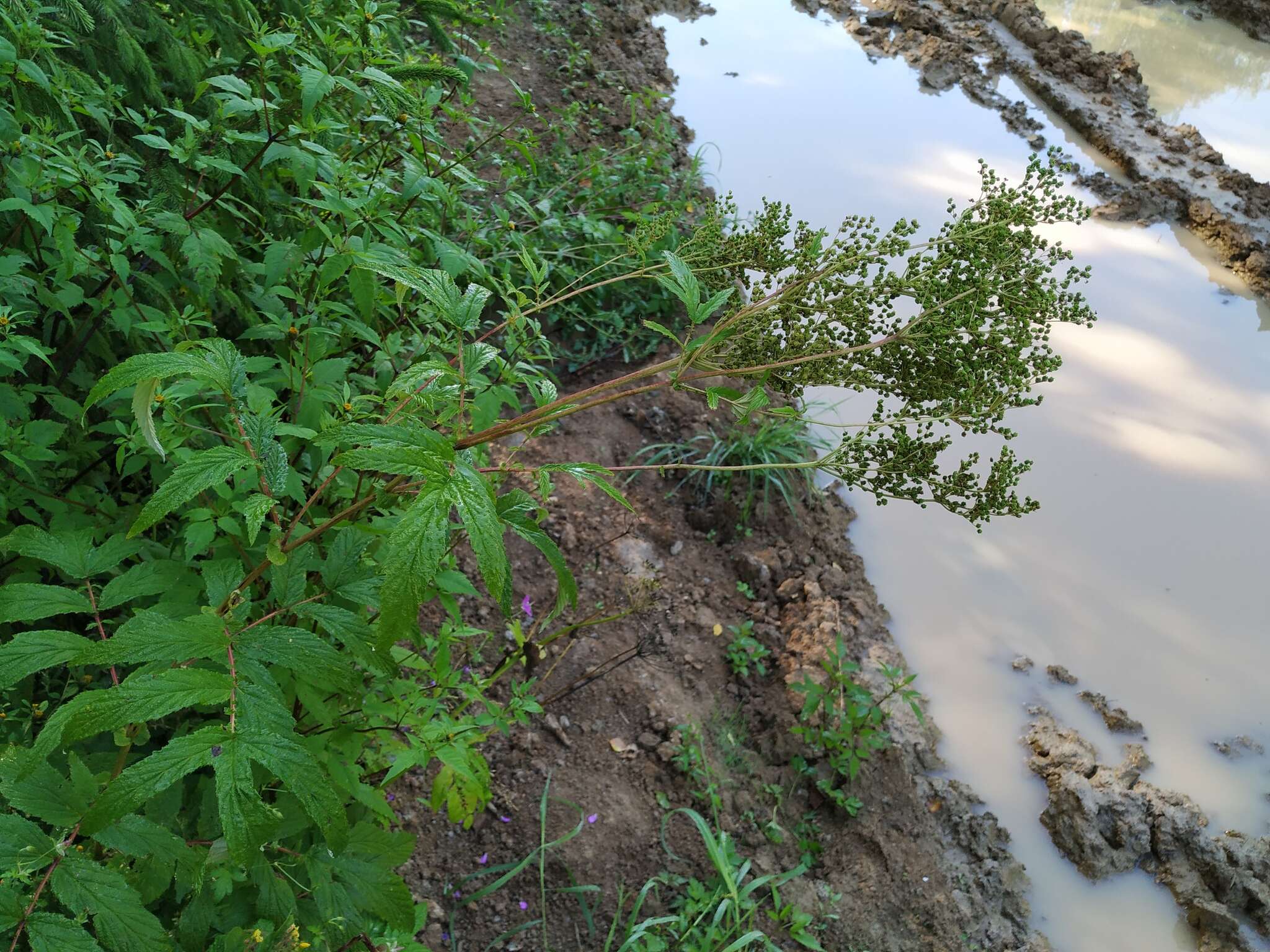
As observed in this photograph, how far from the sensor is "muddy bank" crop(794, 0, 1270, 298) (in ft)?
25.7

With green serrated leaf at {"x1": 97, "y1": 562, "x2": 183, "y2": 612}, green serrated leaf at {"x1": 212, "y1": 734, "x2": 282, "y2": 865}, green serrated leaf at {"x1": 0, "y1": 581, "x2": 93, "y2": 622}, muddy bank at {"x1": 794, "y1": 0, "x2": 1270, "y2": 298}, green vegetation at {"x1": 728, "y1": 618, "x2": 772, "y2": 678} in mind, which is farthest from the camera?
muddy bank at {"x1": 794, "y1": 0, "x2": 1270, "y2": 298}

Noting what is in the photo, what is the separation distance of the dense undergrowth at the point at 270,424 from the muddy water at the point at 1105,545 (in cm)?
253

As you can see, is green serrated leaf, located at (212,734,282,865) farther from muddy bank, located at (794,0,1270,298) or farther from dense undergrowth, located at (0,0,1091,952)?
muddy bank, located at (794,0,1270,298)

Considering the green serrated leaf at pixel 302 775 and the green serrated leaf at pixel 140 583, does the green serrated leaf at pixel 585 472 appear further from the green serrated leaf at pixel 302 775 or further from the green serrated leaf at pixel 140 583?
the green serrated leaf at pixel 140 583

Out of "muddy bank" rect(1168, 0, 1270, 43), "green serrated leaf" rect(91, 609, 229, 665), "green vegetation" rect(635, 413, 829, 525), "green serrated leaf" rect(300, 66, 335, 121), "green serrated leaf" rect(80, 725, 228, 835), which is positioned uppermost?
"muddy bank" rect(1168, 0, 1270, 43)

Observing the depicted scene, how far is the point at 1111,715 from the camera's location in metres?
3.94

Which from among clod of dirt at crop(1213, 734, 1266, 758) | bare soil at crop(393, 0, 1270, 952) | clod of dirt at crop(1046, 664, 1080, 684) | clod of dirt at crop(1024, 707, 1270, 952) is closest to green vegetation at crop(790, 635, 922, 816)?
bare soil at crop(393, 0, 1270, 952)

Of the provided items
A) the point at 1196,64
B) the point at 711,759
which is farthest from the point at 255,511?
the point at 1196,64

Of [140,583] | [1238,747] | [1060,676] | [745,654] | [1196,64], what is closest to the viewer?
[140,583]

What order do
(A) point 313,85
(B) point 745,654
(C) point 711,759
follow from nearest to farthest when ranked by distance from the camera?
(A) point 313,85 → (C) point 711,759 → (B) point 745,654

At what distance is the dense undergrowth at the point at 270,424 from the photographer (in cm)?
120

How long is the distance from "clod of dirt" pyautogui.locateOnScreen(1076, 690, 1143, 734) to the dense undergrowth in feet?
9.30

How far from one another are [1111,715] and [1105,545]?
1.24 metres

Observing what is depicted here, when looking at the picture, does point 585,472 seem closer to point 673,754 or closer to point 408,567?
point 408,567
